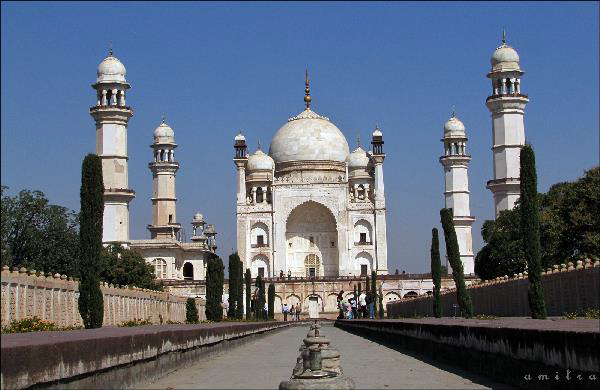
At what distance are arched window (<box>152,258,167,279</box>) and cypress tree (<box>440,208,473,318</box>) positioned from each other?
4328 centimetres

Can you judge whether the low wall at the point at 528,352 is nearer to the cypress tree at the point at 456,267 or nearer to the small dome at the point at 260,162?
the cypress tree at the point at 456,267

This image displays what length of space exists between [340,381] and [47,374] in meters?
1.45

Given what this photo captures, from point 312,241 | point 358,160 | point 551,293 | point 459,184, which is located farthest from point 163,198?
point 551,293

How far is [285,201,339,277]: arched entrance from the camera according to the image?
73.2m

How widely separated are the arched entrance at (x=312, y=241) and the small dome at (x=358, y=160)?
14.4 feet

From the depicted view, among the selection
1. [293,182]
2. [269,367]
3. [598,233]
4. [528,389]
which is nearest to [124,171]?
[293,182]

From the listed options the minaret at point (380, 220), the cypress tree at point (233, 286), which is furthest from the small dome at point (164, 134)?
the cypress tree at point (233, 286)

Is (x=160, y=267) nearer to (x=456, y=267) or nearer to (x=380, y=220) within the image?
(x=380, y=220)

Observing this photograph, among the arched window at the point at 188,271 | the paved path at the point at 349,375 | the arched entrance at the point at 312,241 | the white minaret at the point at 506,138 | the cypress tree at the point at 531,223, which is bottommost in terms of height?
the paved path at the point at 349,375

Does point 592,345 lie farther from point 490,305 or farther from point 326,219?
point 326,219

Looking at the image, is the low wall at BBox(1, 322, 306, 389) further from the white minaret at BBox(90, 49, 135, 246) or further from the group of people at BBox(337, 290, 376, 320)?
the white minaret at BBox(90, 49, 135, 246)

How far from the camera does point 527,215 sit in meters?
17.8

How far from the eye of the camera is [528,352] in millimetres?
6211

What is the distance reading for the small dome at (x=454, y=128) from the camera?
73.7 metres
